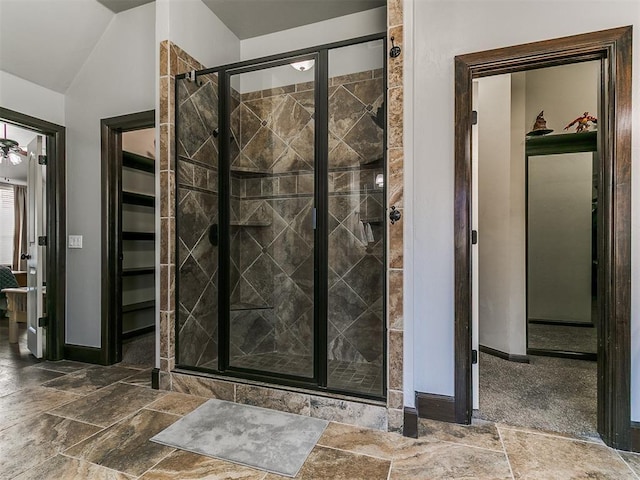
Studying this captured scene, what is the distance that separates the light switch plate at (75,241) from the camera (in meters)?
3.04

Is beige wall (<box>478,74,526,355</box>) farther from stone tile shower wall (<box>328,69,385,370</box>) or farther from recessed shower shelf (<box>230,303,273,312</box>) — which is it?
recessed shower shelf (<box>230,303,273,312</box>)

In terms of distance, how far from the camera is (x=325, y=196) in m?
2.18

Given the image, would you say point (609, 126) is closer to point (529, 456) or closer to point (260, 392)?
point (529, 456)

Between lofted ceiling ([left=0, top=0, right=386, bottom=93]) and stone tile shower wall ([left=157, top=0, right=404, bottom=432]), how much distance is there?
0.80 m

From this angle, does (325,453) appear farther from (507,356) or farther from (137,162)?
(137,162)

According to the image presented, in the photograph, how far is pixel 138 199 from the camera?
3.75m

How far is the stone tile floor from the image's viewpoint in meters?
1.52

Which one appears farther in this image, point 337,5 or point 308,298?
point 337,5

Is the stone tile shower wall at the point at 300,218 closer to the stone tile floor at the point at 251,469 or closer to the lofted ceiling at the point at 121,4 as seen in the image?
the stone tile floor at the point at 251,469

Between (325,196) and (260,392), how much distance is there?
1.35 metres

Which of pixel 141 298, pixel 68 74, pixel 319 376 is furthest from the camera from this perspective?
pixel 141 298

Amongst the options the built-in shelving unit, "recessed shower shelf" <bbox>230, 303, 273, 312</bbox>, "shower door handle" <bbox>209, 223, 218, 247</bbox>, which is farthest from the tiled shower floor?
the built-in shelving unit

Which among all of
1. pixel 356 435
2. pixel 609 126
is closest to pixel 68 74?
pixel 356 435

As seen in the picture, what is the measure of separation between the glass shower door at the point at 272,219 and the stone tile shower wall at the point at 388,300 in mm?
208
